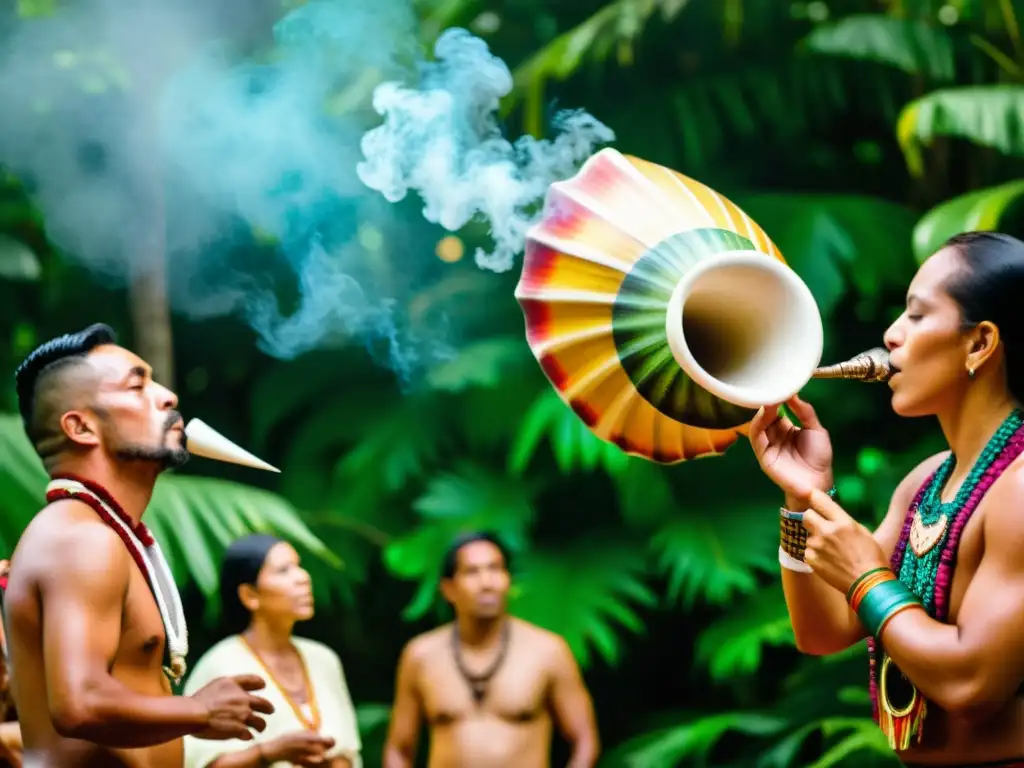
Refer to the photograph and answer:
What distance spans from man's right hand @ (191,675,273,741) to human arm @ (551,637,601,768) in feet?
7.62

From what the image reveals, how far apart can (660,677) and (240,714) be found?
415 centimetres

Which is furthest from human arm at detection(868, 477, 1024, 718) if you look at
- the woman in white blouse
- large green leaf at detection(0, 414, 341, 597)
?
large green leaf at detection(0, 414, 341, 597)

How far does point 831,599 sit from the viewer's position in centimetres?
230

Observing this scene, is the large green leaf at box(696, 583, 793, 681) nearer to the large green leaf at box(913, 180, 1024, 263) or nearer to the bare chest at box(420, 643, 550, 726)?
the bare chest at box(420, 643, 550, 726)

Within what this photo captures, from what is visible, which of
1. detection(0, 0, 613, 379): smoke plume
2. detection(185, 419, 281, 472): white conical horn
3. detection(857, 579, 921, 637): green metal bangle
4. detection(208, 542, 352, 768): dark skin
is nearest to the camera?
detection(857, 579, 921, 637): green metal bangle

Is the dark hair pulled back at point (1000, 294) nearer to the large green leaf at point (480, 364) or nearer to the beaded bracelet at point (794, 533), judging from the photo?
the beaded bracelet at point (794, 533)

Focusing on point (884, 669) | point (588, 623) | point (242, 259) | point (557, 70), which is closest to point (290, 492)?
point (242, 259)

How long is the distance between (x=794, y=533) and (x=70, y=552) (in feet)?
4.22

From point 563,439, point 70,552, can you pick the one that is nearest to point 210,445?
point 70,552

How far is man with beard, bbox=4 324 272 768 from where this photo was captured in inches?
85.5

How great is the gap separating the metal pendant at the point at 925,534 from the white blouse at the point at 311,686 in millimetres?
2160

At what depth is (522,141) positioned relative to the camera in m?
3.11

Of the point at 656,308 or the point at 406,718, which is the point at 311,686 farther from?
the point at 656,308

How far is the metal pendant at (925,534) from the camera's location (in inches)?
81.1
